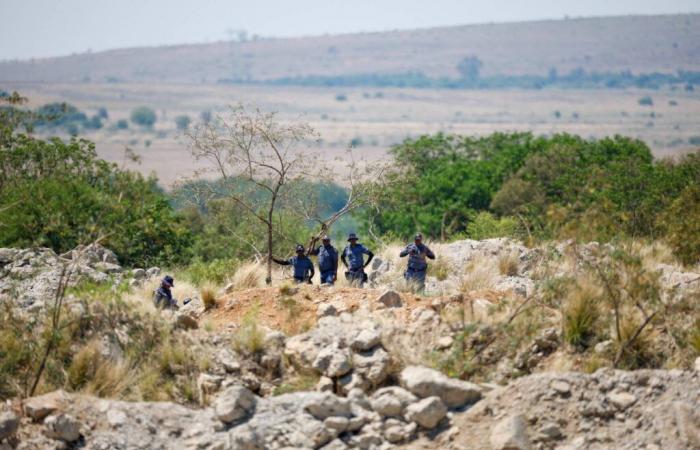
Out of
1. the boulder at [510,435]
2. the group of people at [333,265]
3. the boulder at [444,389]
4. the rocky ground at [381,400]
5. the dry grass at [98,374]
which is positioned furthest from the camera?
the group of people at [333,265]

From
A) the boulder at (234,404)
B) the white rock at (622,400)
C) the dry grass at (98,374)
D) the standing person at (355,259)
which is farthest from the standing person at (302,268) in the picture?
the white rock at (622,400)

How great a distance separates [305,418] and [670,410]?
3557mm

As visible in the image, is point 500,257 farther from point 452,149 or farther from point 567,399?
point 452,149

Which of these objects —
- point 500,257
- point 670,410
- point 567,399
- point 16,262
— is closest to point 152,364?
point 567,399

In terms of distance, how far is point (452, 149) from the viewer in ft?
153

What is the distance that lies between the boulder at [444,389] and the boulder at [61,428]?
11.1 feet

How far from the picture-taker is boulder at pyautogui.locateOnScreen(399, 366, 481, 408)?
10.6m

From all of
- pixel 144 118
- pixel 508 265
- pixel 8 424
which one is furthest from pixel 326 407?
pixel 144 118

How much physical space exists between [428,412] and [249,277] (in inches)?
331

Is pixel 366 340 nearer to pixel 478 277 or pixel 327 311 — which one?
pixel 327 311

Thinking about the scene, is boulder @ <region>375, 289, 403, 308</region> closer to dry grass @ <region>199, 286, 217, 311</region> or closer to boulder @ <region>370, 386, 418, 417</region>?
dry grass @ <region>199, 286, 217, 311</region>

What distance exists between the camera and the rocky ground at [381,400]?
10.1 metres

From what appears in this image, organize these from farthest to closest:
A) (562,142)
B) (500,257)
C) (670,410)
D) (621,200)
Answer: (562,142) → (621,200) → (500,257) → (670,410)

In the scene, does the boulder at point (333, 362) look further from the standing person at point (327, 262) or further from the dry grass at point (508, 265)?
the dry grass at point (508, 265)
